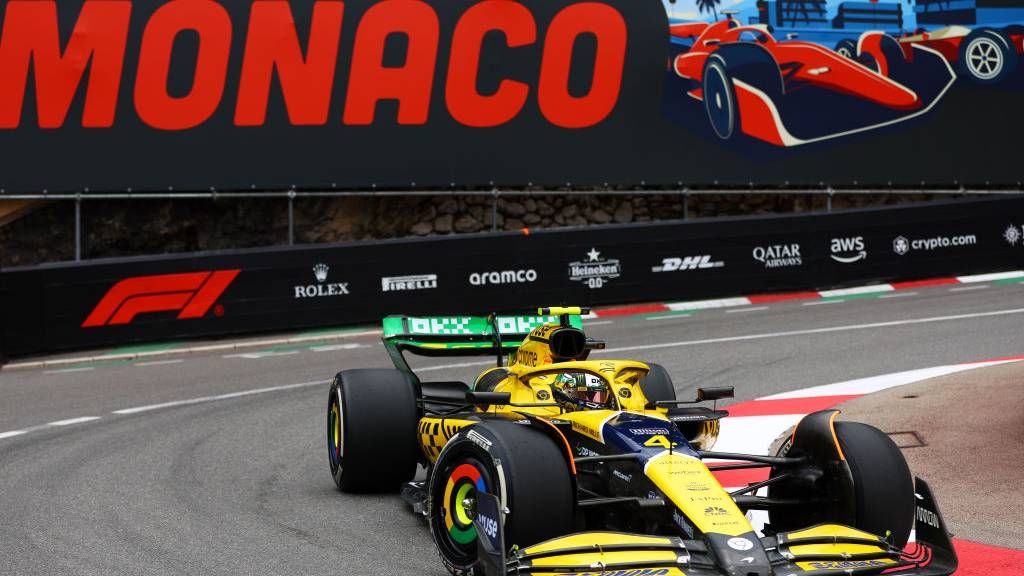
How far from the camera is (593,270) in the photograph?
19594 millimetres

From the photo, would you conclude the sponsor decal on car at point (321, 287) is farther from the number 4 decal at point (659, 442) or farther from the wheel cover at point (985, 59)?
the number 4 decal at point (659, 442)

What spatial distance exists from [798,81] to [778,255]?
3.71m

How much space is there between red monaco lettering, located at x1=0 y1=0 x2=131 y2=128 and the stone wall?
5.21ft

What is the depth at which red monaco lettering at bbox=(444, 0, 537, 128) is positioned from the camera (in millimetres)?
20969

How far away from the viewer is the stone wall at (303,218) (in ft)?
67.7

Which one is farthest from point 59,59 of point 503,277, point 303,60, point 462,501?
point 462,501

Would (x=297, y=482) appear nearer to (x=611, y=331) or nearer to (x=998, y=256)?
(x=611, y=331)

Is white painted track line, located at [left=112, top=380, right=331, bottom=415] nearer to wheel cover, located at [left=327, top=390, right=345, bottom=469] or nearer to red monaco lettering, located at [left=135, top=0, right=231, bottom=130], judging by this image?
wheel cover, located at [left=327, top=390, right=345, bottom=469]

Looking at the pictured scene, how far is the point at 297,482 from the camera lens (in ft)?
33.0

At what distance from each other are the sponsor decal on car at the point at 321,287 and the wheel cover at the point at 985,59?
11.4m

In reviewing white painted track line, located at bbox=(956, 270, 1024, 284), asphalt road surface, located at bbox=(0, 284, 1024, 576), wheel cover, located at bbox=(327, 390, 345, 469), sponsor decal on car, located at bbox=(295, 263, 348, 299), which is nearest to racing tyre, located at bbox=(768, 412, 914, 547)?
asphalt road surface, located at bbox=(0, 284, 1024, 576)

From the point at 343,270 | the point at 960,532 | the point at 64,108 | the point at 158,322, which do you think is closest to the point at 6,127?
the point at 64,108

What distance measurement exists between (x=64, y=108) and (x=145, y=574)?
44.2ft

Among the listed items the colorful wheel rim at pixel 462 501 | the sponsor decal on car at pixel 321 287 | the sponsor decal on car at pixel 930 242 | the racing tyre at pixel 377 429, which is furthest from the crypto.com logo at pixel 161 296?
the colorful wheel rim at pixel 462 501
